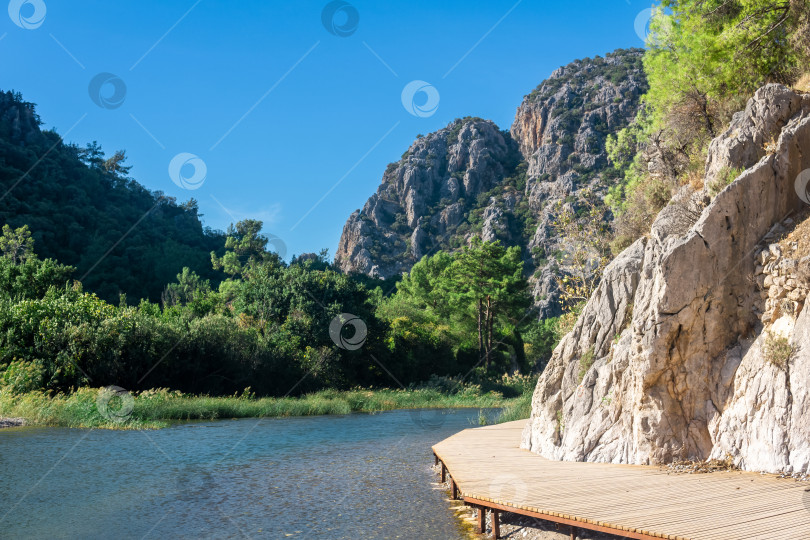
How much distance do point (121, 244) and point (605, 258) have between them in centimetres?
5455

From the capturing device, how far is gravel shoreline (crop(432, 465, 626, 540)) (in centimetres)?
697

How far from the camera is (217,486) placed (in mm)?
11602

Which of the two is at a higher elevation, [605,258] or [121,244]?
[121,244]

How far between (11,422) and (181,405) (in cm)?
657

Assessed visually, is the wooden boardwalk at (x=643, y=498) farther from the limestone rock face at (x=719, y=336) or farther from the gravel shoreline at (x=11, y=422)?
the gravel shoreline at (x=11, y=422)

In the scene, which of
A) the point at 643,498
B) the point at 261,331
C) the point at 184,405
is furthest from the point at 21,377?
the point at 643,498

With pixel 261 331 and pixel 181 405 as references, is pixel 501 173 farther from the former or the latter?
pixel 181 405

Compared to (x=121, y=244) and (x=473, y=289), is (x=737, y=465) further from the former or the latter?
(x=121, y=244)

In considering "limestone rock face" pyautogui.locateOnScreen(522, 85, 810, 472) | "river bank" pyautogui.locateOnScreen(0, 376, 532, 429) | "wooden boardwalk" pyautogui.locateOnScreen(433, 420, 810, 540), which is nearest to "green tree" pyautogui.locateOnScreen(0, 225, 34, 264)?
"river bank" pyautogui.locateOnScreen(0, 376, 532, 429)

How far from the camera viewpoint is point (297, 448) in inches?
661

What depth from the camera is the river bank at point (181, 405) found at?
65.7 ft

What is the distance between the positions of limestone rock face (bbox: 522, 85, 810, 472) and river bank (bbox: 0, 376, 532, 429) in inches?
468

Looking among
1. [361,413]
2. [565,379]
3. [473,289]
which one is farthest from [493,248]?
[565,379]

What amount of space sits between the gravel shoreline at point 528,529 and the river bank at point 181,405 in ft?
41.5
